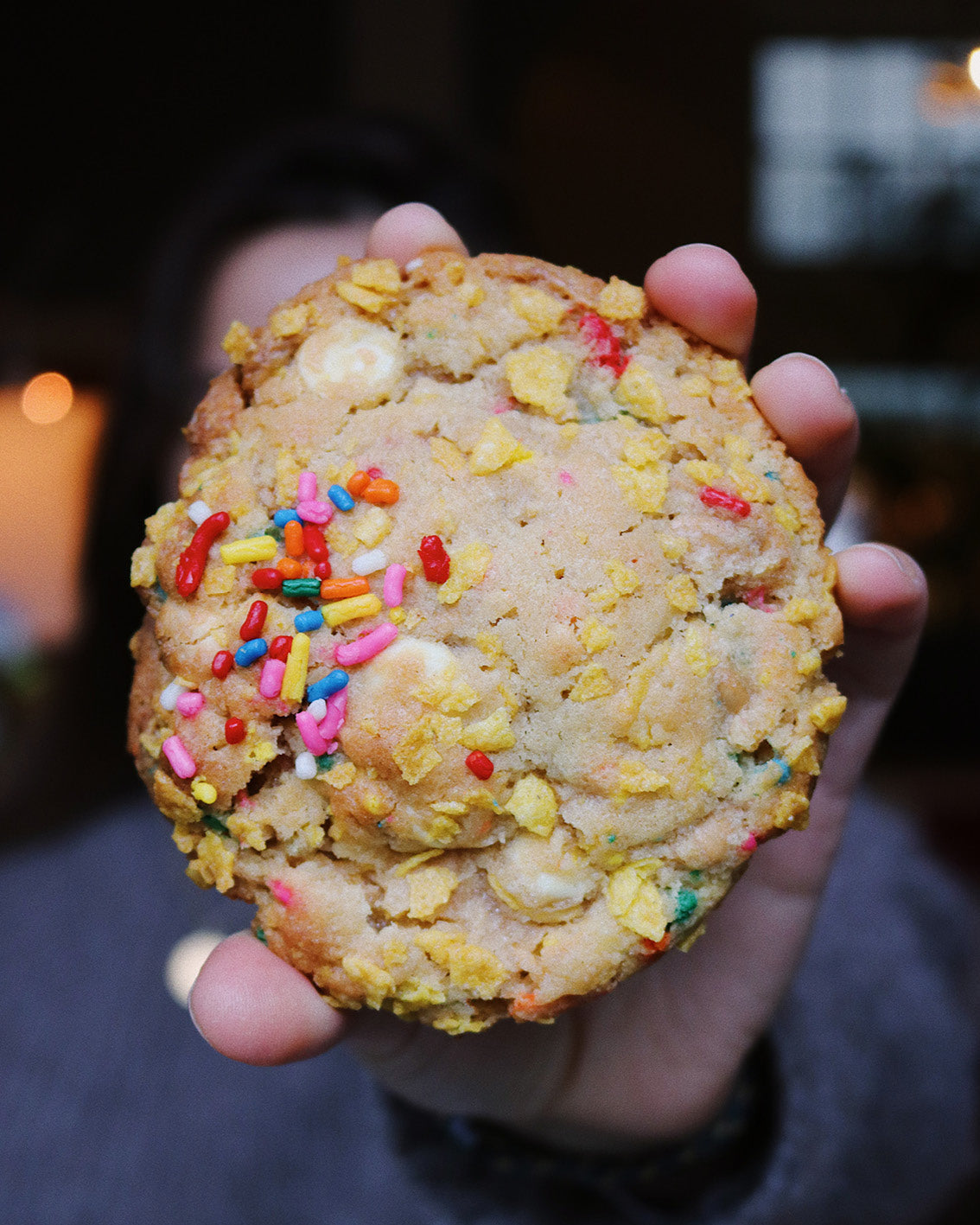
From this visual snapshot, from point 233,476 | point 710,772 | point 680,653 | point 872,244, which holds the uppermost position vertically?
point 233,476

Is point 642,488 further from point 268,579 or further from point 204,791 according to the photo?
point 204,791

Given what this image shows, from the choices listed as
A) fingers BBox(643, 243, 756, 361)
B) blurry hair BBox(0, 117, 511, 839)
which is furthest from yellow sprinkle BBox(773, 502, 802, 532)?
blurry hair BBox(0, 117, 511, 839)

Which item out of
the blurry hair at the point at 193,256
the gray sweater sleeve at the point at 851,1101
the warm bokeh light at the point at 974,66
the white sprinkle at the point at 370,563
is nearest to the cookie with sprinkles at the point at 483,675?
the white sprinkle at the point at 370,563

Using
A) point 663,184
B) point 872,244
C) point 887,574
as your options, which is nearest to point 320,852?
point 887,574

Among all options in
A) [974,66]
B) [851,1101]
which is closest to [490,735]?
[851,1101]

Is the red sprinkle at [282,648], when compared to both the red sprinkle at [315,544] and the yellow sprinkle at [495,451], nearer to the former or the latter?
the red sprinkle at [315,544]

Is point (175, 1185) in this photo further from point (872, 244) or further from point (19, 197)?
point (872, 244)

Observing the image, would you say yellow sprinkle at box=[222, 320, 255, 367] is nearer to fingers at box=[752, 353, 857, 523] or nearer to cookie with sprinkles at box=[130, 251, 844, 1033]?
cookie with sprinkles at box=[130, 251, 844, 1033]

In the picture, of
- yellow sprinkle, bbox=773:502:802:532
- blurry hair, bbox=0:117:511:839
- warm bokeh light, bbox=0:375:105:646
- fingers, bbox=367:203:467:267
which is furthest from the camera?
warm bokeh light, bbox=0:375:105:646
